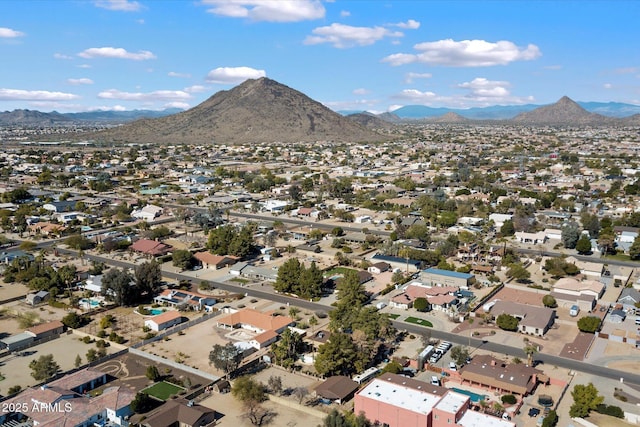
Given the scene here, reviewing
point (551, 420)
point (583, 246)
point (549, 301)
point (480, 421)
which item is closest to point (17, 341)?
point (480, 421)

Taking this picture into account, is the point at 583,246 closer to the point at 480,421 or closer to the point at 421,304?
the point at 421,304

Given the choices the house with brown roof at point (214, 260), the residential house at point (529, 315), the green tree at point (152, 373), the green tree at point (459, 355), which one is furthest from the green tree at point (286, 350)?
the house with brown roof at point (214, 260)

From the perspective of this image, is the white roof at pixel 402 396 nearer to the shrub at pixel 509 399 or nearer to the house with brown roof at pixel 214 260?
the shrub at pixel 509 399

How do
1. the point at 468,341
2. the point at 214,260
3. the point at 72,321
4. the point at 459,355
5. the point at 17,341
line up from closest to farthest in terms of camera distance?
the point at 459,355 < the point at 17,341 < the point at 468,341 < the point at 72,321 < the point at 214,260

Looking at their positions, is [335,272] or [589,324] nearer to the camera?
[589,324]

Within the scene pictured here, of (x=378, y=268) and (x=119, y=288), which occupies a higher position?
(x=119, y=288)

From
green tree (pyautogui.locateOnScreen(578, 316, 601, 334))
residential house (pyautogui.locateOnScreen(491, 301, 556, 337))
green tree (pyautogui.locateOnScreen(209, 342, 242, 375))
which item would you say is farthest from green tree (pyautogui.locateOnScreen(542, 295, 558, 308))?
green tree (pyautogui.locateOnScreen(209, 342, 242, 375))
